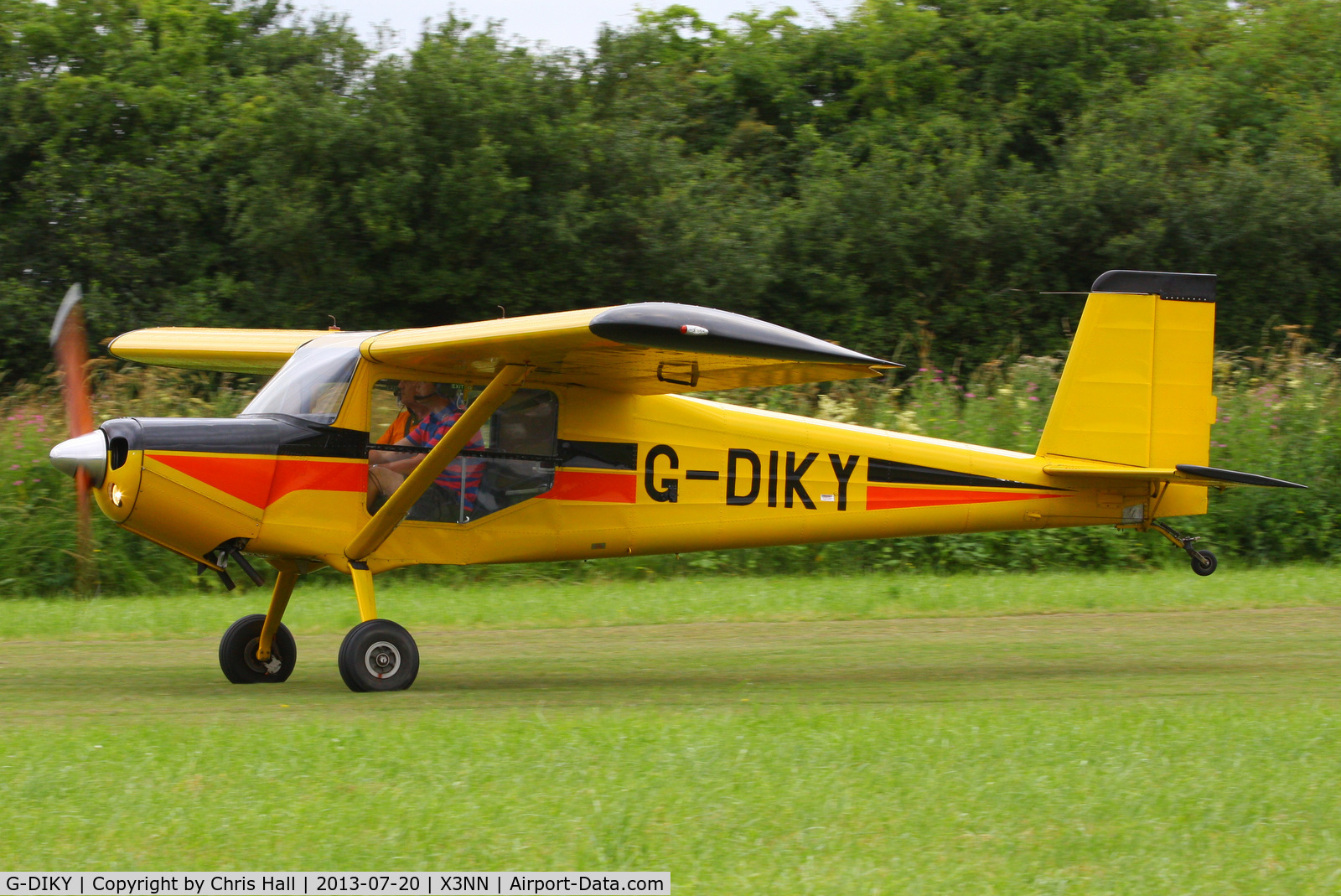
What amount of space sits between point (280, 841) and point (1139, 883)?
2.97 metres

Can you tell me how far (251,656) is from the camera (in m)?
8.55

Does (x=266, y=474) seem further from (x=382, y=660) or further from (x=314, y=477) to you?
(x=382, y=660)

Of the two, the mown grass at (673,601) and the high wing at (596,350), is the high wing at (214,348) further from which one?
the mown grass at (673,601)

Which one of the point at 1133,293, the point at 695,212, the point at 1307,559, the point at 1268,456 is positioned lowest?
the point at 1307,559

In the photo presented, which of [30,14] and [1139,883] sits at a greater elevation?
[30,14]

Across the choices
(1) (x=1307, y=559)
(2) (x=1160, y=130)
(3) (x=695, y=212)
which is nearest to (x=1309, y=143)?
(2) (x=1160, y=130)

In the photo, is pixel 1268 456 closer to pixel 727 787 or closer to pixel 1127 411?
pixel 1127 411

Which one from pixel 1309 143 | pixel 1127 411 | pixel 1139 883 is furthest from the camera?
pixel 1309 143

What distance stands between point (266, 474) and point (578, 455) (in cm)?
202

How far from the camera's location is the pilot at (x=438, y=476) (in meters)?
8.18

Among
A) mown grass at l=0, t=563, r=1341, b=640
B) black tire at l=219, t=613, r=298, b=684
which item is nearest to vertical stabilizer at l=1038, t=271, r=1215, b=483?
mown grass at l=0, t=563, r=1341, b=640

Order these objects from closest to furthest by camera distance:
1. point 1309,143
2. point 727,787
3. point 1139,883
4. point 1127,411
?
1. point 1139,883
2. point 727,787
3. point 1127,411
4. point 1309,143

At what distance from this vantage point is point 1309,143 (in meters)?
29.6
